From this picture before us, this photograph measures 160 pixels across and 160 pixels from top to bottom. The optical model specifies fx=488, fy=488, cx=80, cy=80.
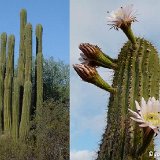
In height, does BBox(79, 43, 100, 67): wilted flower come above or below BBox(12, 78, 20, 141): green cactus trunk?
below

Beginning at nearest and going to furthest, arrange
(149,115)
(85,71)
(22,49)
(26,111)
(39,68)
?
(149,115)
(85,71)
(26,111)
(22,49)
(39,68)

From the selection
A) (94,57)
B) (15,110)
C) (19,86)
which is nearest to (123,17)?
(94,57)

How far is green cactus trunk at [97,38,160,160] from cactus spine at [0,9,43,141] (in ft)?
17.0

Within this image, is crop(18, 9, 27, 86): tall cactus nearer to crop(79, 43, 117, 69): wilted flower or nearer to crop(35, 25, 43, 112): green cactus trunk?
crop(35, 25, 43, 112): green cactus trunk

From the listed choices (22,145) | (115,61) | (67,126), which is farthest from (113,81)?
(67,126)

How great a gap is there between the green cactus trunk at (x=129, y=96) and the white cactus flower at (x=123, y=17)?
0.26 ft

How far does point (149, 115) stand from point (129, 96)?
0.16 metres

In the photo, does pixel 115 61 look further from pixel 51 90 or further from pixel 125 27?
pixel 51 90

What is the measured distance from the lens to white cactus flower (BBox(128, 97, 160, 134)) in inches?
40.7

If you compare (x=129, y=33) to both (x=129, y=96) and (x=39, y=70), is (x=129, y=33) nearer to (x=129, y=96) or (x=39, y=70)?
(x=129, y=96)

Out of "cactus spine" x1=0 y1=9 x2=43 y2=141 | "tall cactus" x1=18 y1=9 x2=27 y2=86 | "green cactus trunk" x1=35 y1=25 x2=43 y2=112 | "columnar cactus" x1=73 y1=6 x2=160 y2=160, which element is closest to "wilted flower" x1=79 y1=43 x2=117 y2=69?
"columnar cactus" x1=73 y1=6 x2=160 y2=160

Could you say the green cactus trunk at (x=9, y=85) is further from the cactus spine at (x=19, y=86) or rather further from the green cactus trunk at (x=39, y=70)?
the green cactus trunk at (x=39, y=70)

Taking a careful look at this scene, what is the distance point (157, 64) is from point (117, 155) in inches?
11.0

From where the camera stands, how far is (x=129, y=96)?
3.98 feet
